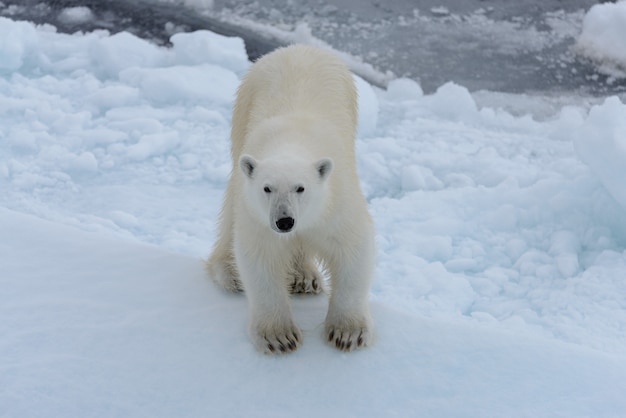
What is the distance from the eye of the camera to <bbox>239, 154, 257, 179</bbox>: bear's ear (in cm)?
222

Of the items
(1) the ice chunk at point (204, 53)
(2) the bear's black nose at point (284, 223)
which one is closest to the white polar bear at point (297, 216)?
(2) the bear's black nose at point (284, 223)

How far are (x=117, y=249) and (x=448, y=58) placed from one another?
18.0ft

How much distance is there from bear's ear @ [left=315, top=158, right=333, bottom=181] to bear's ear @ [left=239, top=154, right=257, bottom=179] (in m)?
0.19

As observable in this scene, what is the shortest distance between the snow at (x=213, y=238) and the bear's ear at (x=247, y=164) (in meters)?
0.55

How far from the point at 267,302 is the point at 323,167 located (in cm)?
49

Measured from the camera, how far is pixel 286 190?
2.15 meters

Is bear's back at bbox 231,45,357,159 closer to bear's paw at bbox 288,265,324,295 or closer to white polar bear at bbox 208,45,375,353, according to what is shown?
white polar bear at bbox 208,45,375,353

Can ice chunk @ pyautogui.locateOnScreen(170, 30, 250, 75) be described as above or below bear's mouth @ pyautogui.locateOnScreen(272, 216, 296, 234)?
below

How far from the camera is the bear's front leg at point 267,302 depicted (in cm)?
236

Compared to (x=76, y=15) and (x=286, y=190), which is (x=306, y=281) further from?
(x=76, y=15)

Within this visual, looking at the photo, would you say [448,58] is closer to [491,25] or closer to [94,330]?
[491,25]

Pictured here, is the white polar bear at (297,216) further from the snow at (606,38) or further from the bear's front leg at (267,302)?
the snow at (606,38)

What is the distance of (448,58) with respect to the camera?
25.3 ft

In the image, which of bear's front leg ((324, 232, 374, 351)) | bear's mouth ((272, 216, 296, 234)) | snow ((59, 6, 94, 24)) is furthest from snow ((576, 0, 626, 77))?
bear's mouth ((272, 216, 296, 234))
